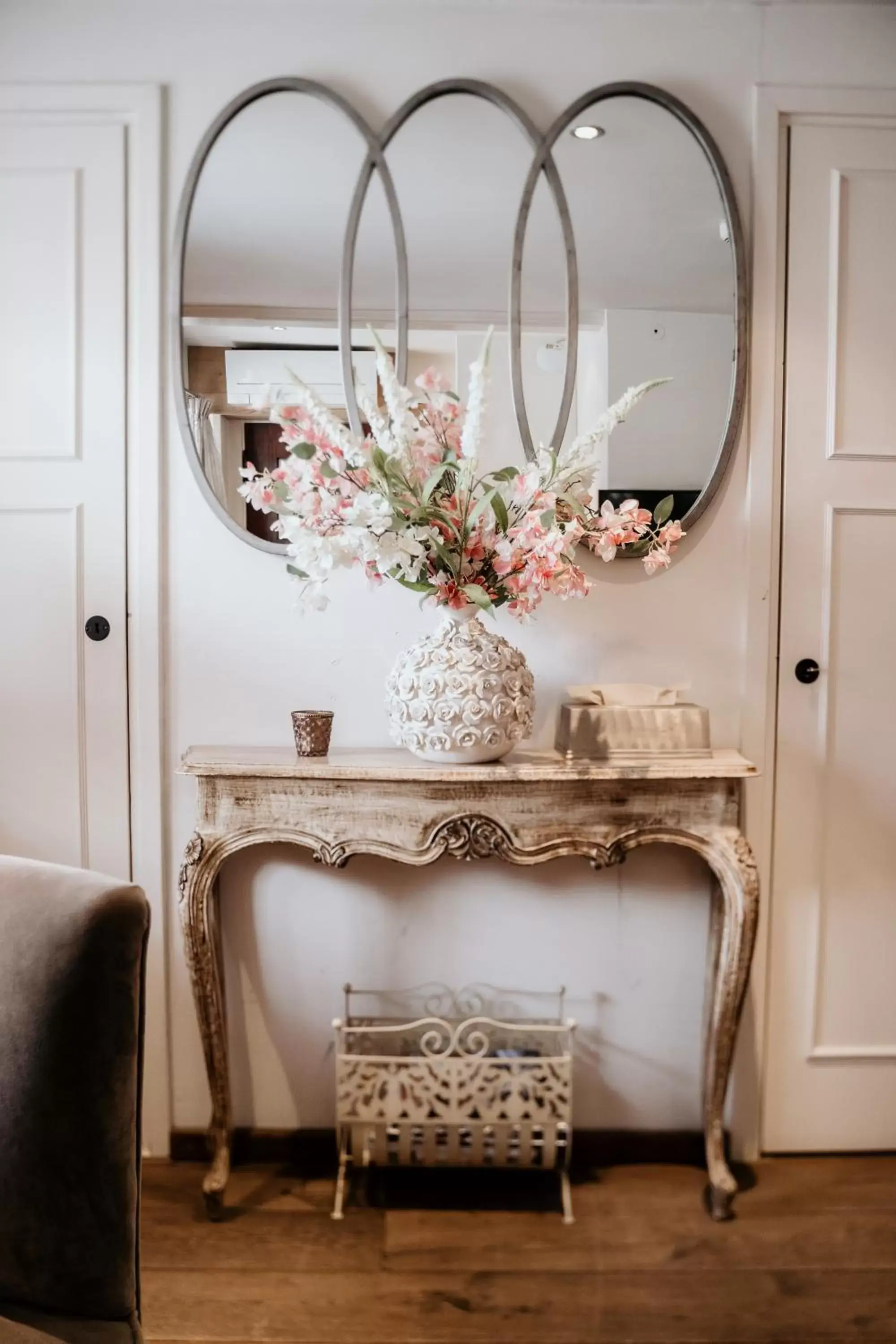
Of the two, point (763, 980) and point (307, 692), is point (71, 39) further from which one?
point (763, 980)

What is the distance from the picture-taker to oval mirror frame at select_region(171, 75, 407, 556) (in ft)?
5.94

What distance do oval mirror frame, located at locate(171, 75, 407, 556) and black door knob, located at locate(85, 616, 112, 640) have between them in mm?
329

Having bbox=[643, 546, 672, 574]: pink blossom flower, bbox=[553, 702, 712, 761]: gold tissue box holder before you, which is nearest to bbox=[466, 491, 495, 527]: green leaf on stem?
bbox=[643, 546, 672, 574]: pink blossom flower

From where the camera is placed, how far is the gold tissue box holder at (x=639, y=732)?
5.57ft

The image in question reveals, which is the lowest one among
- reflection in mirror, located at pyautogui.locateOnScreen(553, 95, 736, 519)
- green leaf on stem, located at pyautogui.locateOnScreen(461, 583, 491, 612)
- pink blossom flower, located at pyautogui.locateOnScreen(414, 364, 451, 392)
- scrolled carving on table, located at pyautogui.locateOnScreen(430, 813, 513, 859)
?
scrolled carving on table, located at pyautogui.locateOnScreen(430, 813, 513, 859)

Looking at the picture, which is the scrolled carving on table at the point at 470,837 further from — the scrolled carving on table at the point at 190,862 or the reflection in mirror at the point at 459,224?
the reflection in mirror at the point at 459,224

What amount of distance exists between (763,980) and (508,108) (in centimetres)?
189

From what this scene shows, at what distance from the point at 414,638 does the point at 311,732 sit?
1.06 feet

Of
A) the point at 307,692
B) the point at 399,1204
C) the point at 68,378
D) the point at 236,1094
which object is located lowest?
the point at 399,1204

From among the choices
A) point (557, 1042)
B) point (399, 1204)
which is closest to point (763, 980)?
point (557, 1042)

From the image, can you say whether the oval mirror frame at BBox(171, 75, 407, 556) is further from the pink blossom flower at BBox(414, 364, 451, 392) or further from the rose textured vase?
the rose textured vase

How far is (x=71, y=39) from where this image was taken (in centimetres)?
183

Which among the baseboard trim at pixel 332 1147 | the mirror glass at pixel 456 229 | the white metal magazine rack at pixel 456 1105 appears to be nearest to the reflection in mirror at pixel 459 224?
the mirror glass at pixel 456 229

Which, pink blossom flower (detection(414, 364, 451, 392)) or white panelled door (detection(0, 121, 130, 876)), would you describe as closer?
pink blossom flower (detection(414, 364, 451, 392))
